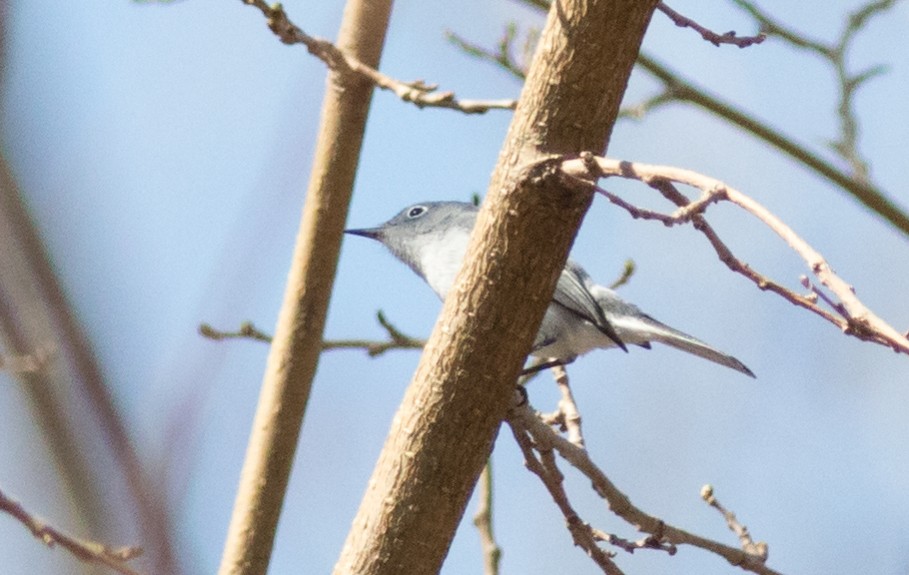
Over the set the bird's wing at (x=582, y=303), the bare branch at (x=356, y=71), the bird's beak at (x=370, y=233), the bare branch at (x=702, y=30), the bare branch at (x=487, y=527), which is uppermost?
the bird's beak at (x=370, y=233)

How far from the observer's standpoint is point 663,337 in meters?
3.27

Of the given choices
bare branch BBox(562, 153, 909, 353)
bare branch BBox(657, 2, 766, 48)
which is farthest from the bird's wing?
bare branch BBox(562, 153, 909, 353)

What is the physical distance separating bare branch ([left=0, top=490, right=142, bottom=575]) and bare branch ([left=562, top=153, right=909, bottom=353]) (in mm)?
729

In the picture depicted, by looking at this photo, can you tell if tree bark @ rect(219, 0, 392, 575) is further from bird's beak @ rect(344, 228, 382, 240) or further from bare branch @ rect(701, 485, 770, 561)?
bird's beak @ rect(344, 228, 382, 240)

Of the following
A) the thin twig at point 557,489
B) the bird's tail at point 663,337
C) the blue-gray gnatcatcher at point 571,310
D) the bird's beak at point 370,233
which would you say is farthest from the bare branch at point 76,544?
the bird's beak at point 370,233

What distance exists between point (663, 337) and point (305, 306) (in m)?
1.24

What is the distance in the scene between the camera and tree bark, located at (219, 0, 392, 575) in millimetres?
2293

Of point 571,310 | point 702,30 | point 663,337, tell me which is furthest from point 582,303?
point 702,30

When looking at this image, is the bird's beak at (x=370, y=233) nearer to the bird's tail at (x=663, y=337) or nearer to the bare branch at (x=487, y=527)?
the bird's tail at (x=663, y=337)

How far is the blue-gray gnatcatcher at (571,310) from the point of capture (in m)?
3.23

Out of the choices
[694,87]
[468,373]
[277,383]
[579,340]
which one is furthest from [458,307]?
[694,87]

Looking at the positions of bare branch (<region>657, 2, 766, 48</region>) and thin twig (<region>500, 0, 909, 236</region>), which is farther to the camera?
thin twig (<region>500, 0, 909, 236</region>)

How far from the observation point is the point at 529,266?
1.68 meters

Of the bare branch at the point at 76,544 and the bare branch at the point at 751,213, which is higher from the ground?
the bare branch at the point at 751,213
